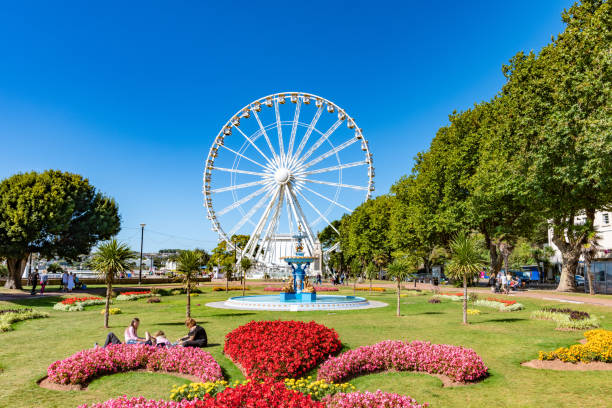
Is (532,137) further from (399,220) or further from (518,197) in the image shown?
(399,220)

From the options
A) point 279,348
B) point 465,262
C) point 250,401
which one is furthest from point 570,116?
point 250,401

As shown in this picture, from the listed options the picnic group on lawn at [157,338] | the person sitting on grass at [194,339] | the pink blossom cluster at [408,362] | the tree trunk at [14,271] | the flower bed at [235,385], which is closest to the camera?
the flower bed at [235,385]

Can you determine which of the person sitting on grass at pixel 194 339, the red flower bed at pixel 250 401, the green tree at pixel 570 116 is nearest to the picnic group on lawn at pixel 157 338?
the person sitting on grass at pixel 194 339

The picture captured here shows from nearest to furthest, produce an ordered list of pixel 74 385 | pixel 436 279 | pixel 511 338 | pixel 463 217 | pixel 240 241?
1. pixel 74 385
2. pixel 511 338
3. pixel 463 217
4. pixel 436 279
5. pixel 240 241

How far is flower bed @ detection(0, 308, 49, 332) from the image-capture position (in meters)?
18.6

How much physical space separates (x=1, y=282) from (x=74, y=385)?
5079cm

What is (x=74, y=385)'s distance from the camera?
1052cm

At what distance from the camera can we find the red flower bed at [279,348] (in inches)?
433

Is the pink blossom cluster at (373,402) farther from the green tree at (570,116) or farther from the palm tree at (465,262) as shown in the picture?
the green tree at (570,116)

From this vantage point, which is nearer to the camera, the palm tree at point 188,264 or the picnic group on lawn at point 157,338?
the picnic group on lawn at point 157,338

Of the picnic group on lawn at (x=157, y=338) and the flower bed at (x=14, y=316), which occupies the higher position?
the picnic group on lawn at (x=157, y=338)

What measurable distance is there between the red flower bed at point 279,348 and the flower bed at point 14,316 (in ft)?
38.8

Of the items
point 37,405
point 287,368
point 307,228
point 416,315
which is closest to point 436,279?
point 307,228

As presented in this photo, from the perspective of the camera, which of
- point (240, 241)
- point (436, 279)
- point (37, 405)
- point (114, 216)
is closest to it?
point (37, 405)
